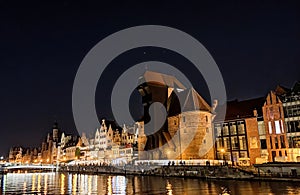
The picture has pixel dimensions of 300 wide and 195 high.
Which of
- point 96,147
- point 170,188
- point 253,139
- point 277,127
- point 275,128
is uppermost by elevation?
point 277,127

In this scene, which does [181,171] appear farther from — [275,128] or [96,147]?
[96,147]

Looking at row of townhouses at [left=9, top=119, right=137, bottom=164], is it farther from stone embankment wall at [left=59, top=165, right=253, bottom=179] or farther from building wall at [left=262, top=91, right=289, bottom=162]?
building wall at [left=262, top=91, right=289, bottom=162]

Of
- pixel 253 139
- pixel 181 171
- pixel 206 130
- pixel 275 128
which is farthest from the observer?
pixel 206 130

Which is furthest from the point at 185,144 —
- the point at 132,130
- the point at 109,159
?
the point at 109,159

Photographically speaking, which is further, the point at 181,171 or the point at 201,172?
the point at 181,171

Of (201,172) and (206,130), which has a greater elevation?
(206,130)

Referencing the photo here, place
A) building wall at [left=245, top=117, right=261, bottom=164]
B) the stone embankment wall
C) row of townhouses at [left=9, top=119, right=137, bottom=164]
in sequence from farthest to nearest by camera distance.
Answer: row of townhouses at [left=9, top=119, right=137, bottom=164]
building wall at [left=245, top=117, right=261, bottom=164]
the stone embankment wall

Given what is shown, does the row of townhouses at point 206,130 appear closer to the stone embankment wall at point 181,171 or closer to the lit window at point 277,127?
the lit window at point 277,127

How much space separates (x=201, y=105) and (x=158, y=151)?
49.7 ft

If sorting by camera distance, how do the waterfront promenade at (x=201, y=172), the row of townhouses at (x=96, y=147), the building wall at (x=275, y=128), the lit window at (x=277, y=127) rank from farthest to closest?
the row of townhouses at (x=96, y=147)
the lit window at (x=277, y=127)
the building wall at (x=275, y=128)
the waterfront promenade at (x=201, y=172)

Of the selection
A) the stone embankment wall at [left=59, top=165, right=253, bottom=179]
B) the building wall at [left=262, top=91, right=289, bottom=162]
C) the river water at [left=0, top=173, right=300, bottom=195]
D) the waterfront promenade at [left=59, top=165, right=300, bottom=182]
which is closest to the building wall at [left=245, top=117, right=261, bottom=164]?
the building wall at [left=262, top=91, right=289, bottom=162]

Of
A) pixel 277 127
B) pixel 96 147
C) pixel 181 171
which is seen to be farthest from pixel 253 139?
pixel 96 147

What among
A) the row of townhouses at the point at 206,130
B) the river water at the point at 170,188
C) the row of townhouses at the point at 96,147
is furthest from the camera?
the row of townhouses at the point at 96,147

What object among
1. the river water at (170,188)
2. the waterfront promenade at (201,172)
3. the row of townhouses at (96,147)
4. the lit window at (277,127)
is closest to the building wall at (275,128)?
the lit window at (277,127)
